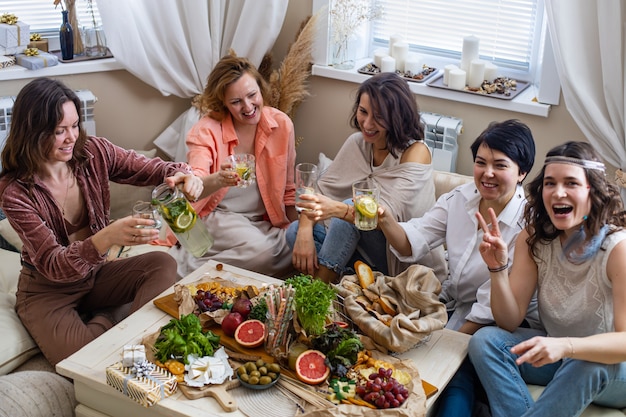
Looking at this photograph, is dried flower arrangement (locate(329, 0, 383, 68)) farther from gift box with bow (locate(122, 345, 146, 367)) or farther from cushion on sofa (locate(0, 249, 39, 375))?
gift box with bow (locate(122, 345, 146, 367))

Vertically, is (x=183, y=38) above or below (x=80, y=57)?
above

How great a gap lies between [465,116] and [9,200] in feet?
6.97

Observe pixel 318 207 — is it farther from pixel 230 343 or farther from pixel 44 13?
pixel 44 13

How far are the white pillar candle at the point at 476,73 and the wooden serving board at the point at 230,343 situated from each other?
1.85 metres

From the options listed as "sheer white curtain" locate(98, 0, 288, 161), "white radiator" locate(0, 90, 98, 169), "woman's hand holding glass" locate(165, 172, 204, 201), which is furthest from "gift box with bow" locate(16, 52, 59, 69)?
"woman's hand holding glass" locate(165, 172, 204, 201)

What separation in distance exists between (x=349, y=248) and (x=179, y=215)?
888mm

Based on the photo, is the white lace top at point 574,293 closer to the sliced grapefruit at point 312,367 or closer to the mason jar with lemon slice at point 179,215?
the sliced grapefruit at point 312,367

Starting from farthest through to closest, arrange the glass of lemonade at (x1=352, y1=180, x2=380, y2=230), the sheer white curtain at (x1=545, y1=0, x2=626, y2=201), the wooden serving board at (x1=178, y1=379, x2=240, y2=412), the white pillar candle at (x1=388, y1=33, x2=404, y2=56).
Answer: the white pillar candle at (x1=388, y1=33, x2=404, y2=56)
the sheer white curtain at (x1=545, y1=0, x2=626, y2=201)
the glass of lemonade at (x1=352, y1=180, x2=380, y2=230)
the wooden serving board at (x1=178, y1=379, x2=240, y2=412)

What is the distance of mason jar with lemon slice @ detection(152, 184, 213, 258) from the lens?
8.08 ft

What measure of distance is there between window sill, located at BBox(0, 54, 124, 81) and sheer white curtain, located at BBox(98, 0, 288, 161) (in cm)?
11

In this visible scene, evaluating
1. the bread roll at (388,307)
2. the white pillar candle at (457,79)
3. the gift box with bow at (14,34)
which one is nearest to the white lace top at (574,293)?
the bread roll at (388,307)

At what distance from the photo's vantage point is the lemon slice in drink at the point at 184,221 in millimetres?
2505

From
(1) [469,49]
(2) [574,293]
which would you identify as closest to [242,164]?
(2) [574,293]

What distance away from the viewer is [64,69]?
386cm
